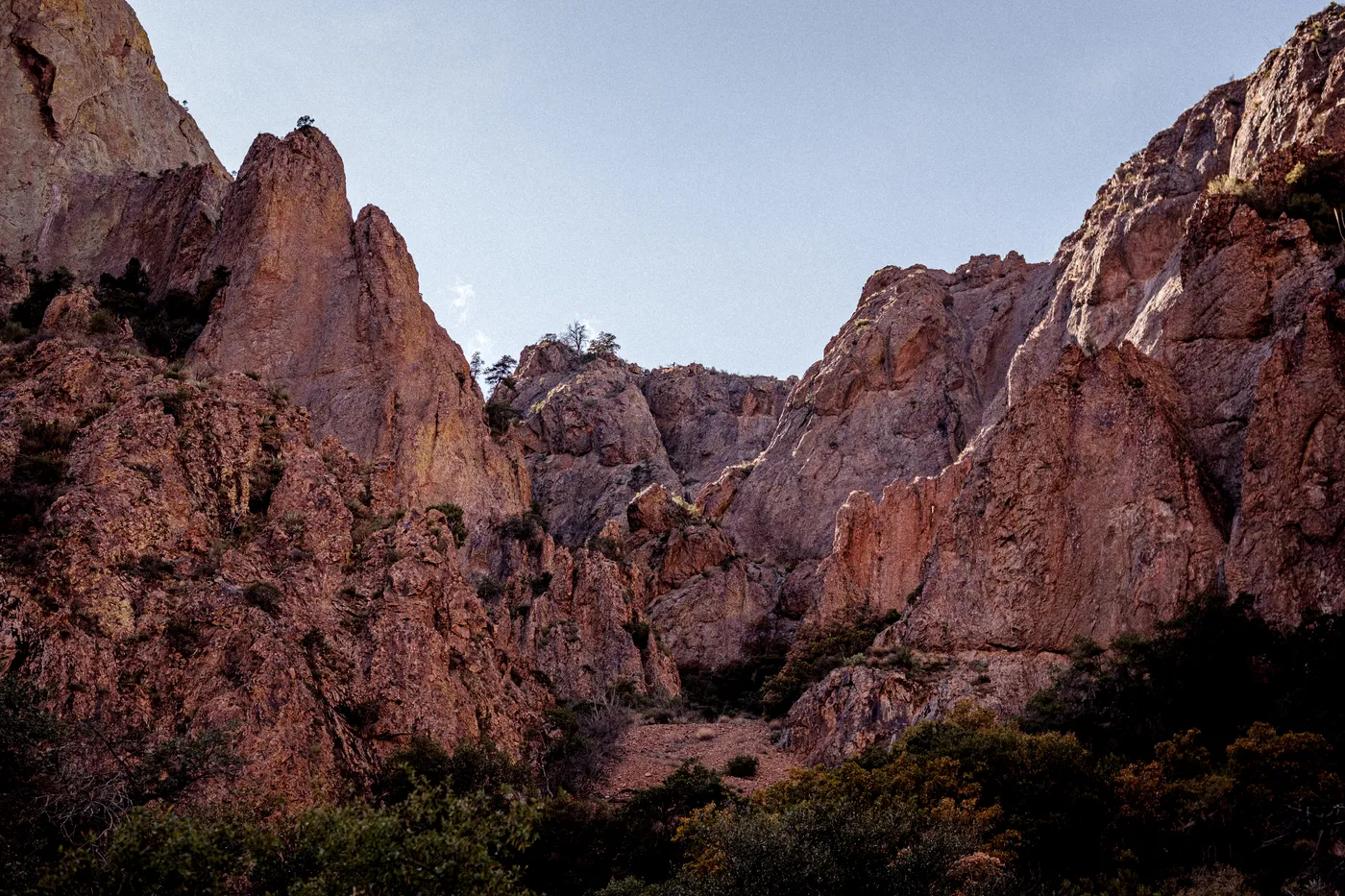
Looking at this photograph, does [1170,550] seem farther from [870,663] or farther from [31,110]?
[31,110]

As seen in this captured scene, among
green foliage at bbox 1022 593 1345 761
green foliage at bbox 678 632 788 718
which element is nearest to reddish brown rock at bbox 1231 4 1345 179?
green foliage at bbox 1022 593 1345 761

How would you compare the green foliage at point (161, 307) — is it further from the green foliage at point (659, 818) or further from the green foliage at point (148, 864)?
the green foliage at point (148, 864)

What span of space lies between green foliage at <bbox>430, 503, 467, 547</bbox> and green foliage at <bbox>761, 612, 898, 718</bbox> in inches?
535

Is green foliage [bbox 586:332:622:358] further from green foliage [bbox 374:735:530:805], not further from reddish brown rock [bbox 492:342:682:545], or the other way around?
green foliage [bbox 374:735:530:805]

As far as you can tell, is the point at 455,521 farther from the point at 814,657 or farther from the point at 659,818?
the point at 659,818

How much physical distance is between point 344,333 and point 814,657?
28646mm

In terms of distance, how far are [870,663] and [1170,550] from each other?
10.3 metres

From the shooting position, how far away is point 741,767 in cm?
3381

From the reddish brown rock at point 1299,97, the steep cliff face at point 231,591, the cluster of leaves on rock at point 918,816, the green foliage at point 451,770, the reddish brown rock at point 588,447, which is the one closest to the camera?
the cluster of leaves on rock at point 918,816

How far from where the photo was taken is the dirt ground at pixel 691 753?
3297 cm

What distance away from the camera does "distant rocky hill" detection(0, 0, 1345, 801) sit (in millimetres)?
25109

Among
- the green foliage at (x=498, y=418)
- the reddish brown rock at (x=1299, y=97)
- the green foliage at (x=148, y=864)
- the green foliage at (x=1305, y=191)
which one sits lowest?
the green foliage at (x=148, y=864)

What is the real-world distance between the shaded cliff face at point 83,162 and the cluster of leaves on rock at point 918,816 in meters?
42.0

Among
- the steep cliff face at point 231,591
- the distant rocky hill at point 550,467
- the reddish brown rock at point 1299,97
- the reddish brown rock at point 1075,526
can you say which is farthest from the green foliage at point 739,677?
the reddish brown rock at point 1299,97
